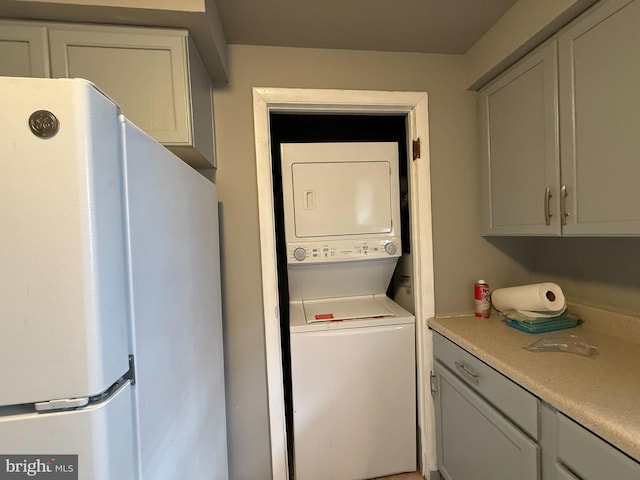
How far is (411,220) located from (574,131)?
0.78 m

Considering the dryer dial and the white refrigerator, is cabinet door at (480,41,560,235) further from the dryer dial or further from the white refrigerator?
the white refrigerator

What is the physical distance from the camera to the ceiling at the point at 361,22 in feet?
4.04

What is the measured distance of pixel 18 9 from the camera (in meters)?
1.00

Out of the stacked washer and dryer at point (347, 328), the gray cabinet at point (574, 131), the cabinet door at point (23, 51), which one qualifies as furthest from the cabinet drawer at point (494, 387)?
the cabinet door at point (23, 51)

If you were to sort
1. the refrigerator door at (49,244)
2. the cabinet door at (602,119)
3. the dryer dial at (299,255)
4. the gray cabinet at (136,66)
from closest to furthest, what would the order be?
the refrigerator door at (49,244)
the cabinet door at (602,119)
the gray cabinet at (136,66)
the dryer dial at (299,255)

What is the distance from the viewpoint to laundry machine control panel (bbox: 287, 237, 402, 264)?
1.69m

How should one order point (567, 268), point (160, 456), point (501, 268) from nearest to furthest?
point (160, 456) < point (567, 268) < point (501, 268)

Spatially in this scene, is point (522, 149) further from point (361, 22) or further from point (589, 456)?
point (589, 456)

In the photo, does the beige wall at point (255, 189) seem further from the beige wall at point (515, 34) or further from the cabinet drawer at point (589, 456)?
the cabinet drawer at point (589, 456)

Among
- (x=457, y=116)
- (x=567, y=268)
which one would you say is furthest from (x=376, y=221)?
(x=567, y=268)

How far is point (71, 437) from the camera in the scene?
46 centimetres

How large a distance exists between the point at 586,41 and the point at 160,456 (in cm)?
184

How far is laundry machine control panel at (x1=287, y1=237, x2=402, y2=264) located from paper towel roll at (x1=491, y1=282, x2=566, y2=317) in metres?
0.62

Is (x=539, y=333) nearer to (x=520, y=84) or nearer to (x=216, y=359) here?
(x=520, y=84)
